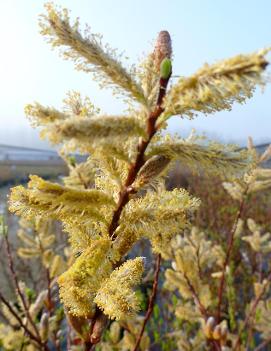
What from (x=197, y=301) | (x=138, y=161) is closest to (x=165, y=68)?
(x=138, y=161)

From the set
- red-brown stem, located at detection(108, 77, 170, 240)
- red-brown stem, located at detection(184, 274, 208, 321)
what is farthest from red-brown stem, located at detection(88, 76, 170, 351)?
red-brown stem, located at detection(184, 274, 208, 321)

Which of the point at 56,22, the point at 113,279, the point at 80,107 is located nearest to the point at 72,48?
the point at 56,22

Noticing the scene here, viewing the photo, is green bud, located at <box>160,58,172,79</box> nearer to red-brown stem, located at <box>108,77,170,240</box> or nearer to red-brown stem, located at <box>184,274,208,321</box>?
red-brown stem, located at <box>108,77,170,240</box>

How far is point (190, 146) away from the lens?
2.35 ft

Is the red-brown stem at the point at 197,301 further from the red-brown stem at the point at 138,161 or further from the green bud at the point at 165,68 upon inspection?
the green bud at the point at 165,68

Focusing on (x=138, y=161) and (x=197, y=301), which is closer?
(x=138, y=161)

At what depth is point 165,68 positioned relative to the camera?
708 millimetres

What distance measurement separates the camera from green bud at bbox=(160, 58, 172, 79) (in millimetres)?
707

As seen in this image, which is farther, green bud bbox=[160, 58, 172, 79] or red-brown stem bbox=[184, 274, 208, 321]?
red-brown stem bbox=[184, 274, 208, 321]

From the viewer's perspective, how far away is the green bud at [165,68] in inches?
27.8

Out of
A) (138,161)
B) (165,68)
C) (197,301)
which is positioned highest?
(165,68)

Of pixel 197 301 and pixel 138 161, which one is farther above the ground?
pixel 138 161

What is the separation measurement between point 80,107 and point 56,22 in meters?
0.19

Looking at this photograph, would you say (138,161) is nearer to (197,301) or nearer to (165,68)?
(165,68)
